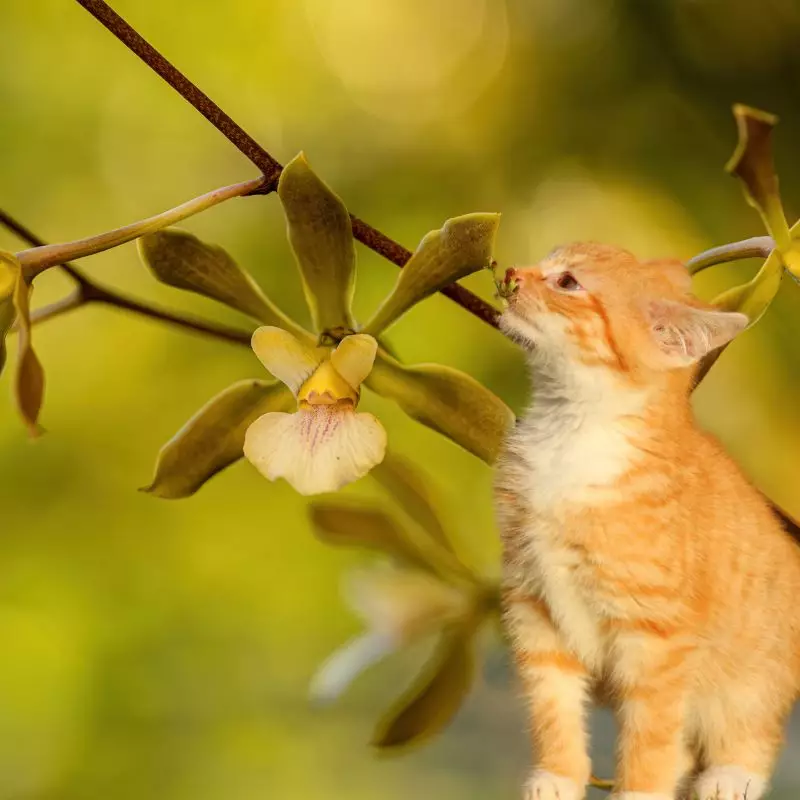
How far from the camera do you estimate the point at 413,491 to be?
0.51m

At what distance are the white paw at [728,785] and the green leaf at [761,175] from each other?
0.70 ft

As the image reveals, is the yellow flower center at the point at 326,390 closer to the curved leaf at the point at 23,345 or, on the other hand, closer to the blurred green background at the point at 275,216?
the curved leaf at the point at 23,345

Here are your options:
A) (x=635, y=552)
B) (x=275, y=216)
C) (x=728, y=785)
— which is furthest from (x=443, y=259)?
(x=275, y=216)

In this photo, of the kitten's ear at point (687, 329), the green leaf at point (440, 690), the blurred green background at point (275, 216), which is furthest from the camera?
the blurred green background at point (275, 216)

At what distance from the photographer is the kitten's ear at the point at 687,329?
35 centimetres

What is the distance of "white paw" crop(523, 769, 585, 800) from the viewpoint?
1.22 feet

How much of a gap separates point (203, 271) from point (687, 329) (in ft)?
0.69

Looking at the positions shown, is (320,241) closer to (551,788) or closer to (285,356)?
(285,356)

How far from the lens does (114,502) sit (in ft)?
2.43

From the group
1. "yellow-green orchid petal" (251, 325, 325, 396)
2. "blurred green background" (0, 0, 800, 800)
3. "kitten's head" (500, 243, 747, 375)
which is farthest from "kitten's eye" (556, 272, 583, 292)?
"blurred green background" (0, 0, 800, 800)

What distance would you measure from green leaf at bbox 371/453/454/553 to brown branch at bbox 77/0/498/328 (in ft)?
0.38

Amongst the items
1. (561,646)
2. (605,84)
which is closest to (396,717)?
(561,646)

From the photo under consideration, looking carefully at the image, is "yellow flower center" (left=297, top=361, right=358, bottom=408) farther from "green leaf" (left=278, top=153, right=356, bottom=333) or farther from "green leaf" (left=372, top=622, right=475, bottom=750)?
"green leaf" (left=372, top=622, right=475, bottom=750)

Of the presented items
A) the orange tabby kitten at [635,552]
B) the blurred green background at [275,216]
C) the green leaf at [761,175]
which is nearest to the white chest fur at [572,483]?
the orange tabby kitten at [635,552]
